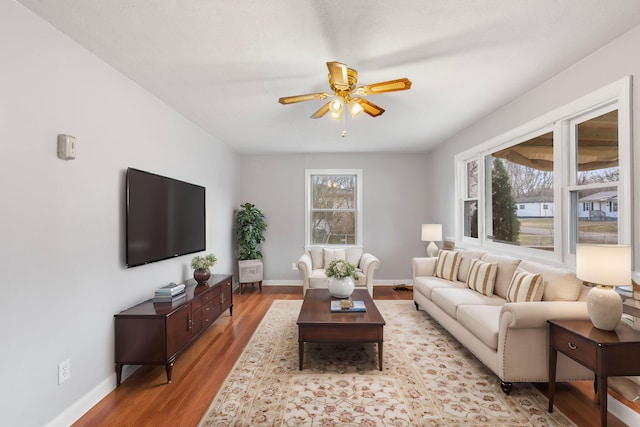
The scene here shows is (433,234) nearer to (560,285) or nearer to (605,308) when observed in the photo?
(560,285)

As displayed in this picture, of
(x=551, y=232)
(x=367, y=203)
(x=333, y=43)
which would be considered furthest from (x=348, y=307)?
(x=367, y=203)

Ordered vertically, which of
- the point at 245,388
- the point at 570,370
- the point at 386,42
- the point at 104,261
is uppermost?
the point at 386,42

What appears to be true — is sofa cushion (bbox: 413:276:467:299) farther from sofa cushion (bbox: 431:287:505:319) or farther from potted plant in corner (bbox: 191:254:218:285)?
potted plant in corner (bbox: 191:254:218:285)

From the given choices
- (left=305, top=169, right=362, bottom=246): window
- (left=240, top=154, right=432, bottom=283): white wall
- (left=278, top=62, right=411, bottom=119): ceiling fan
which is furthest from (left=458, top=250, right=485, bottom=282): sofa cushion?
(left=305, top=169, right=362, bottom=246): window

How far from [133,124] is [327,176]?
158 inches

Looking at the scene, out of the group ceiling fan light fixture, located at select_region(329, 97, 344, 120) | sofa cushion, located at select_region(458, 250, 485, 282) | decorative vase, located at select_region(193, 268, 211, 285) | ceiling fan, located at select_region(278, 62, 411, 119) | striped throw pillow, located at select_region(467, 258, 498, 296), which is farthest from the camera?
sofa cushion, located at select_region(458, 250, 485, 282)

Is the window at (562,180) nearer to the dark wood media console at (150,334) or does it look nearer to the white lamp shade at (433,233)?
the white lamp shade at (433,233)

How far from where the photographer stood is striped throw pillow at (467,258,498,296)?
3.53 meters

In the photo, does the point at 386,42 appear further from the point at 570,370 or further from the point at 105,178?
the point at 570,370

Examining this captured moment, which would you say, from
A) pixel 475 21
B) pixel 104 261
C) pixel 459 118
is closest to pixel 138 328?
pixel 104 261

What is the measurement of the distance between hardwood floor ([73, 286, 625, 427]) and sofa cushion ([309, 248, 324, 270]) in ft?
7.16

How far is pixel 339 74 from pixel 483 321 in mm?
2299

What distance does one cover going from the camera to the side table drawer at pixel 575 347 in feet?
6.47

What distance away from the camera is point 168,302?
299 centimetres
